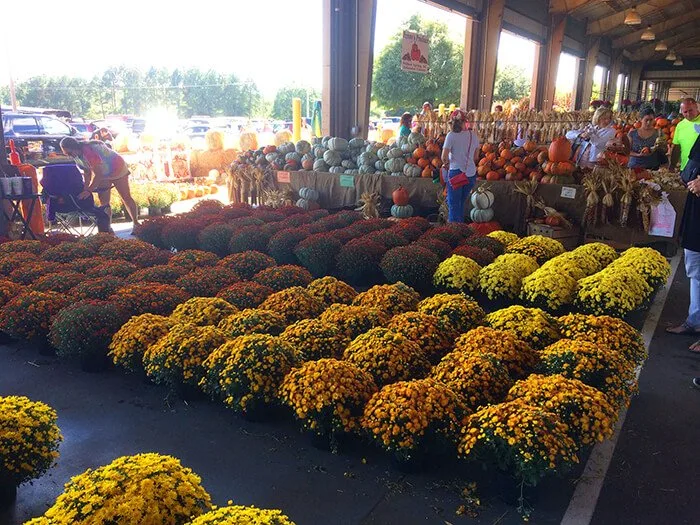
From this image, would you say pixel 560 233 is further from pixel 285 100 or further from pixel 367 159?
pixel 285 100

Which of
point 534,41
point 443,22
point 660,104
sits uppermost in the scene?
point 443,22

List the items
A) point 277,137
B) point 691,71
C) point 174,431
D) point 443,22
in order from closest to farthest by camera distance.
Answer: point 174,431, point 277,137, point 443,22, point 691,71

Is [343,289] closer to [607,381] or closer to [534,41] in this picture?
[607,381]

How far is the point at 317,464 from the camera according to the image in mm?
3143

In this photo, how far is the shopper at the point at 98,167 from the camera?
8648 mm

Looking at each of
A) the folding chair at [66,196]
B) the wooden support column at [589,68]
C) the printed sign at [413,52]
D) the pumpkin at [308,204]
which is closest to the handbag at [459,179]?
the pumpkin at [308,204]

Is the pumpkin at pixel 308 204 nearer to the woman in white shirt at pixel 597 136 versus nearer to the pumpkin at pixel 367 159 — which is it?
the pumpkin at pixel 367 159

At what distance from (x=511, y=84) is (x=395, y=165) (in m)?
30.8

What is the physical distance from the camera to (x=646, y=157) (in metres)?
9.41

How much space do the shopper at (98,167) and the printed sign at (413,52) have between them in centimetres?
716

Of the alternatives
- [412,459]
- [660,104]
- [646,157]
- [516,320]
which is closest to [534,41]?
[660,104]

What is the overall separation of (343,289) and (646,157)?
22.9 feet

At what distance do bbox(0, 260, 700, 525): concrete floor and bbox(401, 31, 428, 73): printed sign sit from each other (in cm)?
1089

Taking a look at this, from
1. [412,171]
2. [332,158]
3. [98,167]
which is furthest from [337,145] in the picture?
[98,167]
